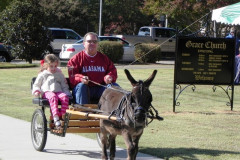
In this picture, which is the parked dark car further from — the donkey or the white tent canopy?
the donkey

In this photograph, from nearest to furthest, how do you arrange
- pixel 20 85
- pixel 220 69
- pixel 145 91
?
pixel 145 91
pixel 220 69
pixel 20 85

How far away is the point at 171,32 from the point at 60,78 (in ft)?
103

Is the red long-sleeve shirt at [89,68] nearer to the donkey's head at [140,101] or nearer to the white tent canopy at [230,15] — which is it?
the donkey's head at [140,101]

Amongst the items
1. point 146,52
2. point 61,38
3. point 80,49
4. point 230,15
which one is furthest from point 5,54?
point 230,15

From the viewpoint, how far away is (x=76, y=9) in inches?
2096

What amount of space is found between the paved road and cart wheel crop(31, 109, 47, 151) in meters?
0.11

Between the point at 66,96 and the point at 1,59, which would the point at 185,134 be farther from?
the point at 1,59

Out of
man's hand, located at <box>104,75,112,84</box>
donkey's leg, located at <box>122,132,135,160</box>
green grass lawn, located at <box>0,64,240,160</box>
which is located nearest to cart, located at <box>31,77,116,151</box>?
man's hand, located at <box>104,75,112,84</box>

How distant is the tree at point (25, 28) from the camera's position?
94.1 ft

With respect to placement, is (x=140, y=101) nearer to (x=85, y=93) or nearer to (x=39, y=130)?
(x=85, y=93)

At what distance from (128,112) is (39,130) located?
2.41 m

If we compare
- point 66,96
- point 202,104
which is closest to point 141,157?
point 66,96

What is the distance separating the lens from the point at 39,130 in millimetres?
8625

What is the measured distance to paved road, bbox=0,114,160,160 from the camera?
817cm
